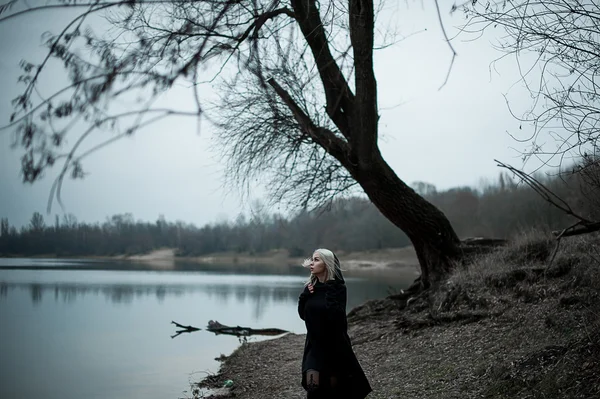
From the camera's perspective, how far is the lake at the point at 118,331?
14570 mm

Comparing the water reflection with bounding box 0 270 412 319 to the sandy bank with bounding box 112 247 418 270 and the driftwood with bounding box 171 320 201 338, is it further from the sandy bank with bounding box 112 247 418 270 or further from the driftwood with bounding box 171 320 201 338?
the sandy bank with bounding box 112 247 418 270

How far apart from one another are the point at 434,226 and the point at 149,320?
611 inches

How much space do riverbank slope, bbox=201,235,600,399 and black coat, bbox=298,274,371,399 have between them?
225 centimetres

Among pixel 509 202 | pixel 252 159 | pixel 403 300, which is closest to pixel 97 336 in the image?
pixel 252 159

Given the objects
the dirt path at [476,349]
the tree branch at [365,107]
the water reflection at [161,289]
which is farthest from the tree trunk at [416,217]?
the water reflection at [161,289]

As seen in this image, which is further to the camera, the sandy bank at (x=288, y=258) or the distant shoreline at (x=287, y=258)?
the sandy bank at (x=288, y=258)

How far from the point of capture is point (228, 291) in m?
36.4

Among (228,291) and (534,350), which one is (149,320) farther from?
(534,350)

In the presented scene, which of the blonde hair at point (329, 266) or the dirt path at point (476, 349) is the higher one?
the blonde hair at point (329, 266)

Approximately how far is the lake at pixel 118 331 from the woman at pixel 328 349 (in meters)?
7.75

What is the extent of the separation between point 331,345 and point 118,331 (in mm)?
18600

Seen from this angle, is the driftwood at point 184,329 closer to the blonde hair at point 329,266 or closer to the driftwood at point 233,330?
the driftwood at point 233,330

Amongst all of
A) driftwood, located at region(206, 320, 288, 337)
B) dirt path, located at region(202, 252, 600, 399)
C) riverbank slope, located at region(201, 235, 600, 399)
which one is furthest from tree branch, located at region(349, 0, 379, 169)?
driftwood, located at region(206, 320, 288, 337)

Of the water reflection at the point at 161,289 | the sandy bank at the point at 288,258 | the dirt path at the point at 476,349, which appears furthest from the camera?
the sandy bank at the point at 288,258
